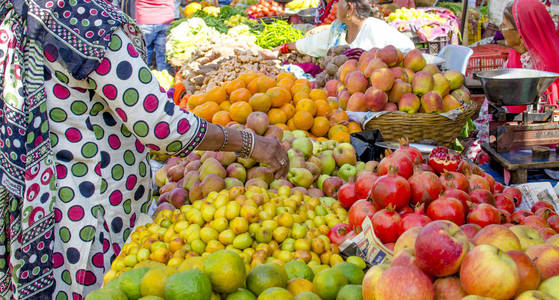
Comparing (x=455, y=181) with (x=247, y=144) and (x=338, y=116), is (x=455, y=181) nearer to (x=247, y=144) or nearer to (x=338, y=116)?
(x=247, y=144)

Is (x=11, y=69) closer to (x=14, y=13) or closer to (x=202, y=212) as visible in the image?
(x=14, y=13)

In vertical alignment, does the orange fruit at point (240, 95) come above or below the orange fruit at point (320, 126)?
above

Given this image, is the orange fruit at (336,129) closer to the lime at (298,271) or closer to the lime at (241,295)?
the lime at (298,271)

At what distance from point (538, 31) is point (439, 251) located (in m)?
4.35

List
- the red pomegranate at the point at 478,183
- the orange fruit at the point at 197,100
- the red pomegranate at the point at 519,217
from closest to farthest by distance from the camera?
1. the red pomegranate at the point at 519,217
2. the red pomegranate at the point at 478,183
3. the orange fruit at the point at 197,100

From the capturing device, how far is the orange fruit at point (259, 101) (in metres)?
3.07

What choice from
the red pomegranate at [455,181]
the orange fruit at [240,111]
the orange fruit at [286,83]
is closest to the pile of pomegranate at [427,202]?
the red pomegranate at [455,181]

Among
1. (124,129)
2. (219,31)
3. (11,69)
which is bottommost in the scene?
(219,31)

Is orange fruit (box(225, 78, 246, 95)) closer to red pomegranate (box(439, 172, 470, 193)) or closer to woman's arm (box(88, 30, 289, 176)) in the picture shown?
woman's arm (box(88, 30, 289, 176))

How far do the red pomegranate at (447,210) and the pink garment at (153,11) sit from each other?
6992mm

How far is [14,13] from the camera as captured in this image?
167cm

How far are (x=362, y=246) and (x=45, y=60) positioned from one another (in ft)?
4.56

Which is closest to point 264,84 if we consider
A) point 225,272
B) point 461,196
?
point 461,196

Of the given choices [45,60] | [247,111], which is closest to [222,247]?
[45,60]
